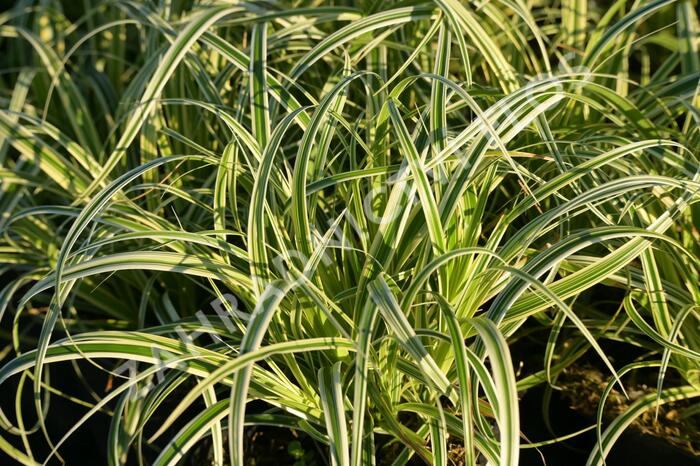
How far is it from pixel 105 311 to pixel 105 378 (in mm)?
163

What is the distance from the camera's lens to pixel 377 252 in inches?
33.5

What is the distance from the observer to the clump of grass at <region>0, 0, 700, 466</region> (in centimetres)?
77

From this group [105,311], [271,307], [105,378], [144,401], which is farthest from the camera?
[105,311]

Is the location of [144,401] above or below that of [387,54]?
below

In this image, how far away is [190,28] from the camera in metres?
0.92

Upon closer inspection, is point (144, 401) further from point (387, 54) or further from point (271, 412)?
point (387, 54)

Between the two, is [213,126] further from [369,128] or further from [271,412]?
[271,412]

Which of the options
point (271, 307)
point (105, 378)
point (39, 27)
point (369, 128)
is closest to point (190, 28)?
point (369, 128)

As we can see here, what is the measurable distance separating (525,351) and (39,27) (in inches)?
47.2

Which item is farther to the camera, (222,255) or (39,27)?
(39,27)

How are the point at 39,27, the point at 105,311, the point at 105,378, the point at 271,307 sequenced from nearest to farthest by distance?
the point at 271,307, the point at 105,378, the point at 105,311, the point at 39,27

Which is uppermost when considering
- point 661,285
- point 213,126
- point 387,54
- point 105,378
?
point 387,54

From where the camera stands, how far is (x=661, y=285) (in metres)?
0.92

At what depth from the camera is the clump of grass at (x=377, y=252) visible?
30.3 inches
